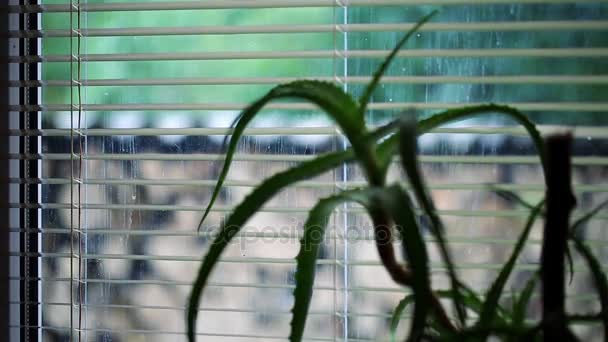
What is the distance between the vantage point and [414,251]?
50 centimetres

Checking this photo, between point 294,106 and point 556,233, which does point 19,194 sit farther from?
point 556,233

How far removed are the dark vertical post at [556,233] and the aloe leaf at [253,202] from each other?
0.61 ft

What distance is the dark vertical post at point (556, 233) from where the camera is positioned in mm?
491

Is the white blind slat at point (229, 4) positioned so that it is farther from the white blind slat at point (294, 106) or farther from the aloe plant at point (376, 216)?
the aloe plant at point (376, 216)

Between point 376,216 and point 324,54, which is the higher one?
point 324,54

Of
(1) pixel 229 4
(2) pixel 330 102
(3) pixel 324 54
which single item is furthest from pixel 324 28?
(2) pixel 330 102

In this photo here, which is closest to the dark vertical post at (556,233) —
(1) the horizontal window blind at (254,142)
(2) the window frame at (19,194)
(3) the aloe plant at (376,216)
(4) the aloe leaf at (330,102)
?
(3) the aloe plant at (376,216)

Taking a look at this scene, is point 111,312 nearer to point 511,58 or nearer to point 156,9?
point 156,9

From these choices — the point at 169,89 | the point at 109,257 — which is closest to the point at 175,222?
the point at 109,257

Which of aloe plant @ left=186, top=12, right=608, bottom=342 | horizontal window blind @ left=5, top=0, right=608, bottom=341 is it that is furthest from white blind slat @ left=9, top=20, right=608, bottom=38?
aloe plant @ left=186, top=12, right=608, bottom=342

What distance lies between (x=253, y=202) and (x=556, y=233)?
0.84 ft
